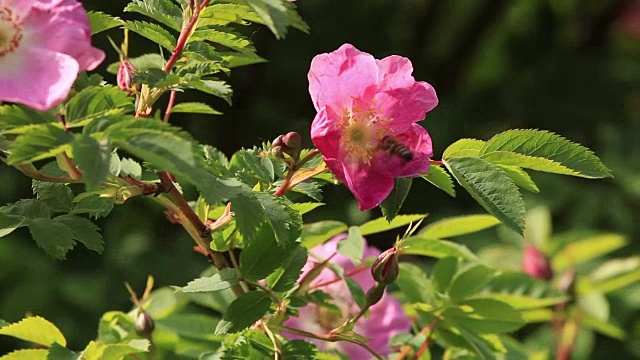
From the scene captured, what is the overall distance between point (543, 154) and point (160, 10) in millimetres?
307

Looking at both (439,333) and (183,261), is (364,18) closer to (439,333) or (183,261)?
(183,261)

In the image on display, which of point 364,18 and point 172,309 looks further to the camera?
point 364,18

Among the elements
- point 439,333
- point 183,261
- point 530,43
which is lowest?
point 183,261

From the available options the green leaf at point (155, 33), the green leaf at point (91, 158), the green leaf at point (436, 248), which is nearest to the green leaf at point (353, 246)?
the green leaf at point (436, 248)

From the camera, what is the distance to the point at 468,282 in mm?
1080

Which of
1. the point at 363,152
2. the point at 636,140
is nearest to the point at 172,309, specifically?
the point at 363,152

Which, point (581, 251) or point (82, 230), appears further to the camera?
point (581, 251)

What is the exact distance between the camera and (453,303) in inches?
42.1

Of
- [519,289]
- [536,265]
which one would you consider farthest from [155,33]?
[536,265]

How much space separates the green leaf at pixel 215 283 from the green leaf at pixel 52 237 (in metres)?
0.09

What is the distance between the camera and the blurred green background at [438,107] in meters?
2.22

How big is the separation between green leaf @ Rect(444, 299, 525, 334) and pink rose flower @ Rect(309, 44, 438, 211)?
→ 29cm

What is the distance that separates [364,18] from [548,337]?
1.11 meters

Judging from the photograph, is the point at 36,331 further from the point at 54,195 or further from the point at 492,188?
the point at 492,188
